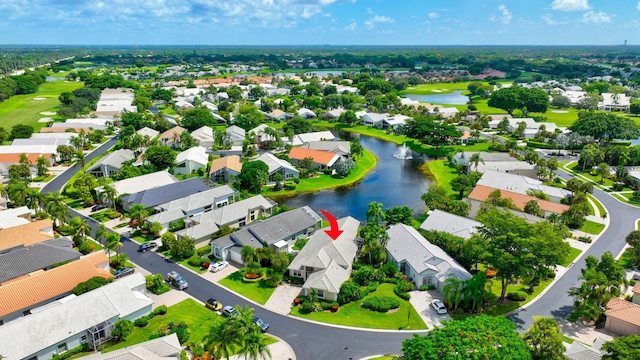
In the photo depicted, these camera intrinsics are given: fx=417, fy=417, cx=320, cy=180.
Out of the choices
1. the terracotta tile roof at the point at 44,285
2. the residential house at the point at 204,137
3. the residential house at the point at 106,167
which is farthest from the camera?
the residential house at the point at 204,137

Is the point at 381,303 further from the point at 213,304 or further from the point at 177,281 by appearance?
the point at 177,281

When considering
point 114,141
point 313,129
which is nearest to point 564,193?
point 313,129

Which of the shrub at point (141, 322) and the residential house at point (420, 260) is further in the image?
the residential house at point (420, 260)

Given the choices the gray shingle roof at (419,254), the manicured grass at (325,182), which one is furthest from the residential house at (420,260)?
the manicured grass at (325,182)

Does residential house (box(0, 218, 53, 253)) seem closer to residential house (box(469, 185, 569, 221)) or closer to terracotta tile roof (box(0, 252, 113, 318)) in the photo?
terracotta tile roof (box(0, 252, 113, 318))

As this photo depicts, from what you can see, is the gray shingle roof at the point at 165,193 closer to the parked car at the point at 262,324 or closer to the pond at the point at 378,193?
the pond at the point at 378,193

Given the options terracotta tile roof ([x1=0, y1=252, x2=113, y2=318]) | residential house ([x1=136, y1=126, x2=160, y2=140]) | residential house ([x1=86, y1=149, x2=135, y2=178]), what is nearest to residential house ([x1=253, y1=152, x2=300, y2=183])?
residential house ([x1=86, y1=149, x2=135, y2=178])

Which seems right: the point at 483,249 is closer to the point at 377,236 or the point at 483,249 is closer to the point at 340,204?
the point at 377,236

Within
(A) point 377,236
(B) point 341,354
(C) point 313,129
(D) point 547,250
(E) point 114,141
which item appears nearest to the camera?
(B) point 341,354
